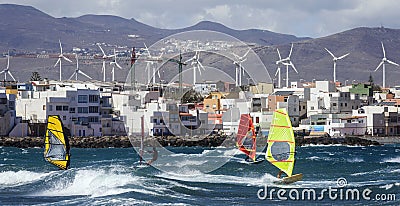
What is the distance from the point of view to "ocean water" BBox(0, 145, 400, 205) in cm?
2517

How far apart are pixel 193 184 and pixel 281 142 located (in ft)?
10.5

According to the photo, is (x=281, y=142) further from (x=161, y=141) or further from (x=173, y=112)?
(x=173, y=112)

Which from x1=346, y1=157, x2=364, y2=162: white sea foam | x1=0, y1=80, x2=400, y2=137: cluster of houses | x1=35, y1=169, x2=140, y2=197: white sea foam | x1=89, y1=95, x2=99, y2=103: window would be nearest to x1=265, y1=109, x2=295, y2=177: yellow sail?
x1=35, y1=169, x2=140, y2=197: white sea foam

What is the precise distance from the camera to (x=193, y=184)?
29.6 m

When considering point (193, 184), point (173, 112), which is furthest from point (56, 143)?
point (173, 112)

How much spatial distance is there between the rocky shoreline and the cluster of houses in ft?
4.23

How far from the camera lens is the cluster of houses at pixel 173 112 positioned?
64.9 metres

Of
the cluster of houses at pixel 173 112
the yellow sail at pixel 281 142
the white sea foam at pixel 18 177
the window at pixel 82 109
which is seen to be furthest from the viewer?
the window at pixel 82 109

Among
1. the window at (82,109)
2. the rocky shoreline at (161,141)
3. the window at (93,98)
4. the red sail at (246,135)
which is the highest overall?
the window at (93,98)

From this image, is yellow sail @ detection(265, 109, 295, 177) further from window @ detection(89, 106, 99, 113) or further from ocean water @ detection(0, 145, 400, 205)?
window @ detection(89, 106, 99, 113)

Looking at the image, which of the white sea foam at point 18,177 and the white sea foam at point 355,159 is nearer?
the white sea foam at point 18,177

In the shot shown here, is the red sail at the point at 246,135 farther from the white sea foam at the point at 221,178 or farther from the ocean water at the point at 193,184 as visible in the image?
the white sea foam at the point at 221,178

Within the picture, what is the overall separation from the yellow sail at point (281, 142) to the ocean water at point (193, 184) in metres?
0.78

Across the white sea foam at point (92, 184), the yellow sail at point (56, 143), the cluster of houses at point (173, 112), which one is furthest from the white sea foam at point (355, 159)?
the yellow sail at point (56, 143)
